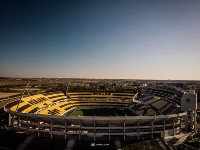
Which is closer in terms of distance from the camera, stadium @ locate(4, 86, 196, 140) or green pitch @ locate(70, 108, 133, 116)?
stadium @ locate(4, 86, 196, 140)

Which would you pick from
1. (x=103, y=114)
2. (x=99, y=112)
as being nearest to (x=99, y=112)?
(x=99, y=112)

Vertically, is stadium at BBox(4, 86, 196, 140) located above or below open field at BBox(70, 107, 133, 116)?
above

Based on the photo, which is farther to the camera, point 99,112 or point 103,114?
point 99,112

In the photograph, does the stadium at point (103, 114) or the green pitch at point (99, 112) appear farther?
the green pitch at point (99, 112)

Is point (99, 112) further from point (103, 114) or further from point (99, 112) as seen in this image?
point (103, 114)

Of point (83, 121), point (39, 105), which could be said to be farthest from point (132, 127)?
point (39, 105)

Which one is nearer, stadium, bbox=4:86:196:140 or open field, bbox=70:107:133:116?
stadium, bbox=4:86:196:140

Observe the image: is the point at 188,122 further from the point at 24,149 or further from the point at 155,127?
the point at 24,149

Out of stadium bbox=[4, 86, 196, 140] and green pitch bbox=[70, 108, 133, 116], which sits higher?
stadium bbox=[4, 86, 196, 140]
